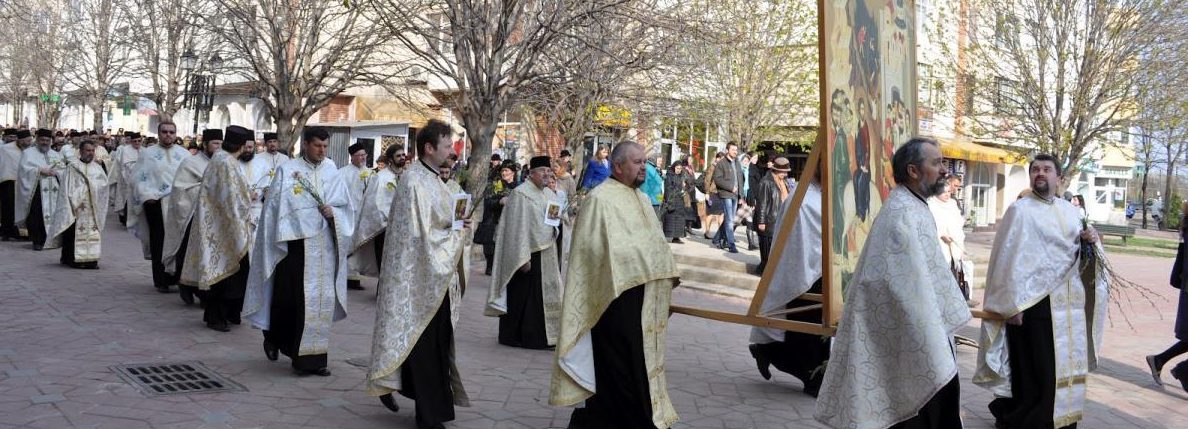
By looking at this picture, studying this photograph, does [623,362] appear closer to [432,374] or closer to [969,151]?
[432,374]

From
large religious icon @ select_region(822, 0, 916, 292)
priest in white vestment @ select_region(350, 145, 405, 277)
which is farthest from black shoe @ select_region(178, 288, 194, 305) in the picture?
large religious icon @ select_region(822, 0, 916, 292)

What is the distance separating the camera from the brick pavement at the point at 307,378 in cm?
642

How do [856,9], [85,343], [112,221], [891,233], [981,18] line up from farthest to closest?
[981,18] < [112,221] < [85,343] < [856,9] < [891,233]

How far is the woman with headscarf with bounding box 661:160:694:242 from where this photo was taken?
59.0 ft

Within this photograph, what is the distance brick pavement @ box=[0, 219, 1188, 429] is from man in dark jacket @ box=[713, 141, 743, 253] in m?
5.44

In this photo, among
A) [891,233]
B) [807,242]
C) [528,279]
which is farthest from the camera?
[528,279]

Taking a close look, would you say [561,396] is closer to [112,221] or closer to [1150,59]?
[112,221]

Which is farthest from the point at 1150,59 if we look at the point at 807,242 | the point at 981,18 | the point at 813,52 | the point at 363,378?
the point at 363,378

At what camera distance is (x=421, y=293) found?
6.10 m

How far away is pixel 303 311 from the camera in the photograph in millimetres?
7465

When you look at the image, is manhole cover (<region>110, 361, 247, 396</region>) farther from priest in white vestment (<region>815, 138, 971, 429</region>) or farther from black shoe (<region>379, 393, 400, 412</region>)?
priest in white vestment (<region>815, 138, 971, 429</region>)

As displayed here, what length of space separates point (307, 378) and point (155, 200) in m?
5.34

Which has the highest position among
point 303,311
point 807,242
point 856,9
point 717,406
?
point 856,9

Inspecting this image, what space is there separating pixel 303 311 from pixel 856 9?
422 centimetres
